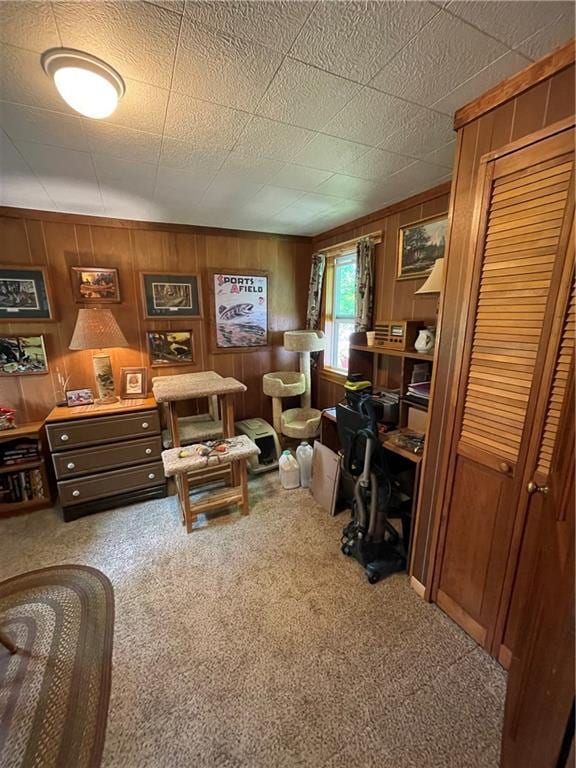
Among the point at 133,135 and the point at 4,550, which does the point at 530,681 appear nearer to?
the point at 133,135

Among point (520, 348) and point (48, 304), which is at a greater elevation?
point (48, 304)

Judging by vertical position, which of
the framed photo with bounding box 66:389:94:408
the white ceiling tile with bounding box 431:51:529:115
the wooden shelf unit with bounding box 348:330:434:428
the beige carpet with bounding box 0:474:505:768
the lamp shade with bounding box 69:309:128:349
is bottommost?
the beige carpet with bounding box 0:474:505:768

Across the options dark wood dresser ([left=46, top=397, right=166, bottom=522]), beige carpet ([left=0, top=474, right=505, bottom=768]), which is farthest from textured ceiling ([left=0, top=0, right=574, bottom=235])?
beige carpet ([left=0, top=474, right=505, bottom=768])

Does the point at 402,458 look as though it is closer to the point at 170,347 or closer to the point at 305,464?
the point at 305,464

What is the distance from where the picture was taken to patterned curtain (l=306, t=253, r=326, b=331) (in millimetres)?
3357

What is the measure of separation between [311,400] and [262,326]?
1080 millimetres

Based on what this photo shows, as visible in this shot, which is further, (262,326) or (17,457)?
(262,326)

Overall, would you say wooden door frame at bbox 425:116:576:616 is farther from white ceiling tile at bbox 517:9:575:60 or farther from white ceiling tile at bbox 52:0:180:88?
white ceiling tile at bbox 52:0:180:88

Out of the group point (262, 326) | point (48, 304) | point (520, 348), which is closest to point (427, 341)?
point (520, 348)

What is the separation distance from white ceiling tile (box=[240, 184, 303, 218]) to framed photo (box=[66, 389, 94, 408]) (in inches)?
82.2

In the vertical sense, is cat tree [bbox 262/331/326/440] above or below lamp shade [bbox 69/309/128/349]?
below

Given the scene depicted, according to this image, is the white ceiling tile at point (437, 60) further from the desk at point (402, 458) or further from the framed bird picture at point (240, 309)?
the framed bird picture at point (240, 309)

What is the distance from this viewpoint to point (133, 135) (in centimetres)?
153

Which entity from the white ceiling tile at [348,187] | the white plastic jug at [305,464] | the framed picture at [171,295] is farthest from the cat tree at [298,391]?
the white ceiling tile at [348,187]
